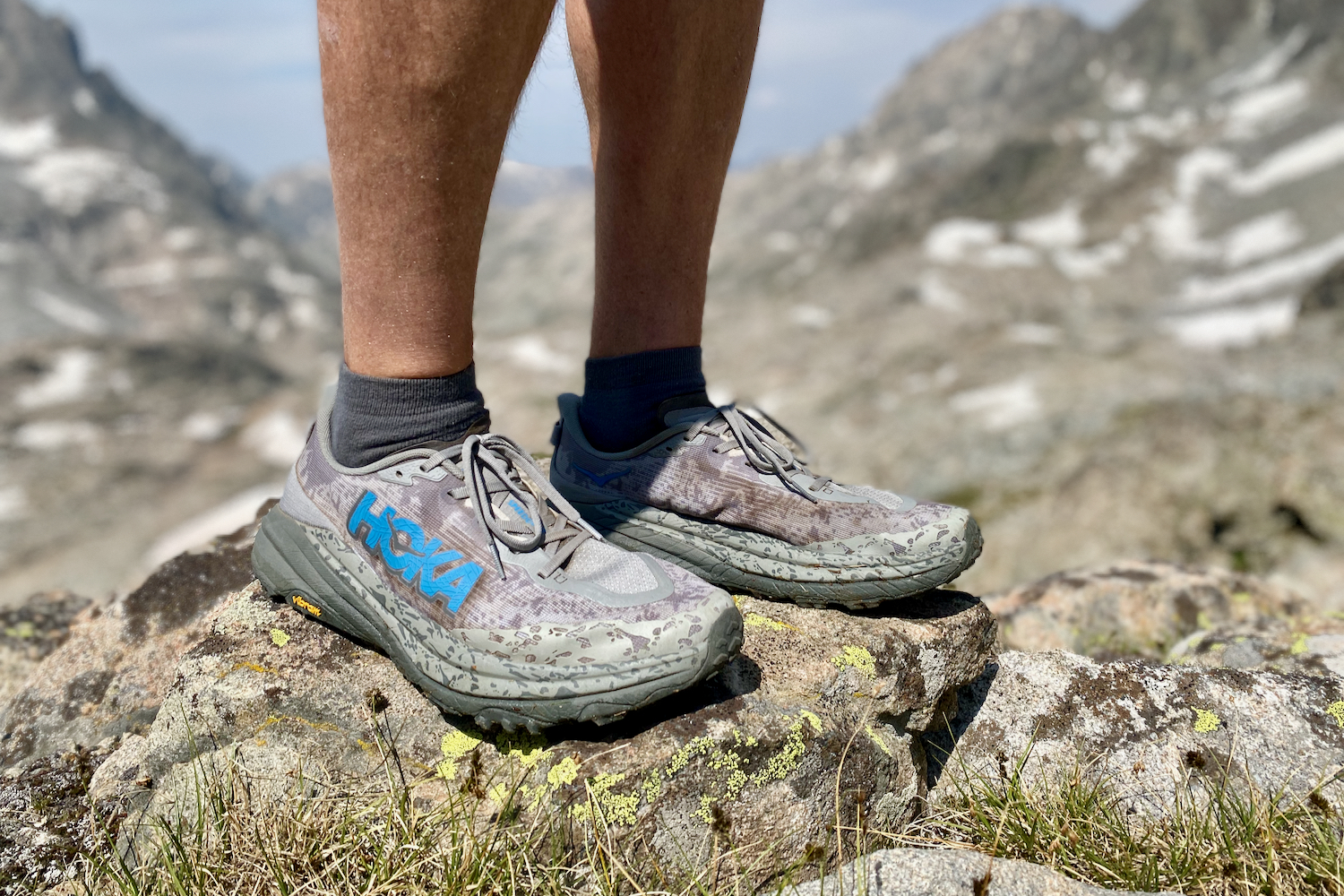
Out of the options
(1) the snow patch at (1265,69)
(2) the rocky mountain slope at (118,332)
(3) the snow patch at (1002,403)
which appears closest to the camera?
(3) the snow patch at (1002,403)

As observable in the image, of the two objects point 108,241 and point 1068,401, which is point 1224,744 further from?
point 108,241

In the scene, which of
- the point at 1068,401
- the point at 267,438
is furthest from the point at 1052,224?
the point at 267,438

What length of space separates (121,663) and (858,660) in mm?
2722

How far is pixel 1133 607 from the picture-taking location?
16.3 ft

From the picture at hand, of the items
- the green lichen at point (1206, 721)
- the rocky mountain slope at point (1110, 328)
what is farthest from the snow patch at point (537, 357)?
the green lichen at point (1206, 721)

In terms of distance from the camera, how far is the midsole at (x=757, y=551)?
2.67 metres

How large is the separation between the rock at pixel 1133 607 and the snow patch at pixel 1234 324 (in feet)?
74.2

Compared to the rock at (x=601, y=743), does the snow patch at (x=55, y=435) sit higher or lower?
higher

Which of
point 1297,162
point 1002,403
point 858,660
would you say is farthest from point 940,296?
point 858,660

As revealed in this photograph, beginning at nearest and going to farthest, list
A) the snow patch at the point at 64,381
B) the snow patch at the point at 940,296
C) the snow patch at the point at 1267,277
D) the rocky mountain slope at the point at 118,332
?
the snow patch at the point at 1267,277 → the snow patch at the point at 940,296 → the rocky mountain slope at the point at 118,332 → the snow patch at the point at 64,381

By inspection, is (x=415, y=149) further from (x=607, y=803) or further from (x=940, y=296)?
(x=940, y=296)

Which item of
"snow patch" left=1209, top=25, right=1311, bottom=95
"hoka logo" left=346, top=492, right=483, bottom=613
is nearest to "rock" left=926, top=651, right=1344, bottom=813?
"hoka logo" left=346, top=492, right=483, bottom=613

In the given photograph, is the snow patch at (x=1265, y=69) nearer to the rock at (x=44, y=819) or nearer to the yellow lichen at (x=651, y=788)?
the yellow lichen at (x=651, y=788)

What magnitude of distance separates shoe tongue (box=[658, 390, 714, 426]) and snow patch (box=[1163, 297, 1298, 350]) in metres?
25.9
